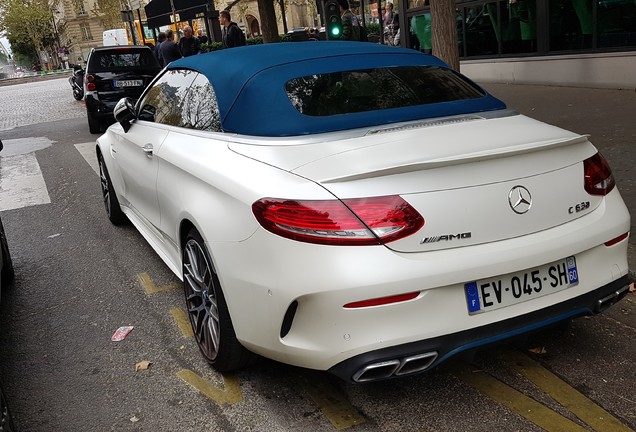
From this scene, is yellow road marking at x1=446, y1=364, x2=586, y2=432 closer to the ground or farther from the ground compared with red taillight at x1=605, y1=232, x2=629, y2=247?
closer to the ground

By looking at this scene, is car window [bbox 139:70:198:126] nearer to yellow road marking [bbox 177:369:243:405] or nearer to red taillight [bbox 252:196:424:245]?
yellow road marking [bbox 177:369:243:405]

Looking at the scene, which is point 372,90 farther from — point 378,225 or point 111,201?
point 111,201

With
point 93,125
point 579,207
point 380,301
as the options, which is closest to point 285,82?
point 380,301

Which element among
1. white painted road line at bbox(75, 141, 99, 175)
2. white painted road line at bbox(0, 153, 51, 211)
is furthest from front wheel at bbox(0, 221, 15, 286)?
white painted road line at bbox(75, 141, 99, 175)

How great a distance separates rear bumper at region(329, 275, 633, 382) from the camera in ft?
8.14

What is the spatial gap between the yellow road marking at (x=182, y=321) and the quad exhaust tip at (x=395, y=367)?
1.64 metres

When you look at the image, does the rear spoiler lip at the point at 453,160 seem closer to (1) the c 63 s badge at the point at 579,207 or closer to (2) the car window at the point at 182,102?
(1) the c 63 s badge at the point at 579,207

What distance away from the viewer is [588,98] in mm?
10445

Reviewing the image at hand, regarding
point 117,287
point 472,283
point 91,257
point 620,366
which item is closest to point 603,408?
point 620,366

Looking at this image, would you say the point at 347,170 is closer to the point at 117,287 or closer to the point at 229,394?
the point at 229,394

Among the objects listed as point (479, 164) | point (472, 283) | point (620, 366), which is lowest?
point (620, 366)

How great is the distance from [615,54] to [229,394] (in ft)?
34.0

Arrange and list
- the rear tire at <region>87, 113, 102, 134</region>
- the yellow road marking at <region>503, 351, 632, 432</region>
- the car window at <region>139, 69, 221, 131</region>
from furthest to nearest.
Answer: the rear tire at <region>87, 113, 102, 134</region> < the car window at <region>139, 69, 221, 131</region> < the yellow road marking at <region>503, 351, 632, 432</region>

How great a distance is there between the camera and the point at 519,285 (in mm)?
2643
